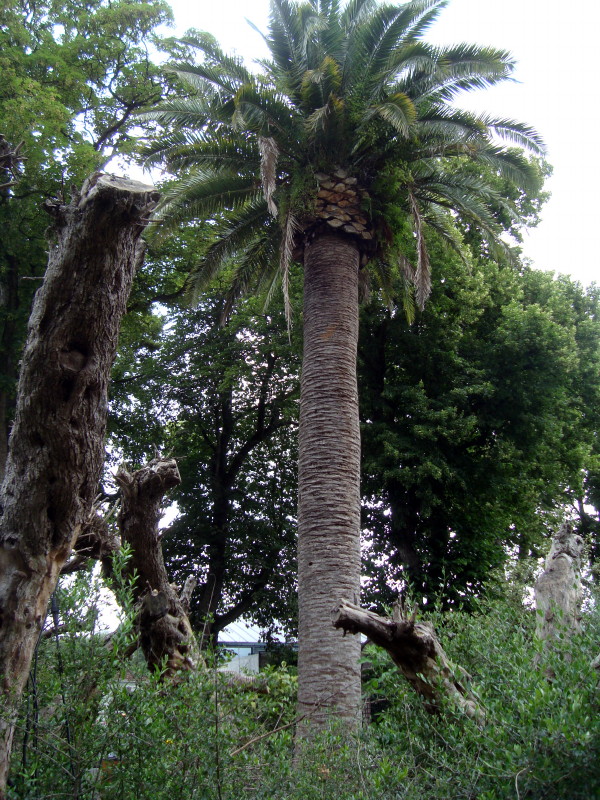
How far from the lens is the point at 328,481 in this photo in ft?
29.4

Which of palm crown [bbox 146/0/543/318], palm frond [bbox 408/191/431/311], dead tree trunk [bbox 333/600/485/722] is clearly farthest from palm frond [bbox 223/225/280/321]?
dead tree trunk [bbox 333/600/485/722]

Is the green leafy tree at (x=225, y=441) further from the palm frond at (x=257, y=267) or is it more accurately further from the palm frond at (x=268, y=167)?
the palm frond at (x=268, y=167)

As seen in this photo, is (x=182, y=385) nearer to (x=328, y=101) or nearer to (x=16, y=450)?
(x=328, y=101)

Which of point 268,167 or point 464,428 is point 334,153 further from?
point 464,428

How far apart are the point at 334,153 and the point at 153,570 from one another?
7.51 m

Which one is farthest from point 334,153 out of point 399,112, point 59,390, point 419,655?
point 59,390

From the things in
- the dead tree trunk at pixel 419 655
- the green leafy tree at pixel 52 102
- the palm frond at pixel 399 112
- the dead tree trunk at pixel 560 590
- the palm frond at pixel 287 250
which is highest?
the green leafy tree at pixel 52 102

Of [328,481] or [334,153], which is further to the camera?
[334,153]

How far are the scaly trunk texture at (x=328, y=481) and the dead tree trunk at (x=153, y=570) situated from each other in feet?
5.72

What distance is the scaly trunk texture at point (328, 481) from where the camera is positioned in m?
7.75

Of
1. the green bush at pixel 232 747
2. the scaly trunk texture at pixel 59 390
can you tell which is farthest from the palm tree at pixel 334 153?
the scaly trunk texture at pixel 59 390

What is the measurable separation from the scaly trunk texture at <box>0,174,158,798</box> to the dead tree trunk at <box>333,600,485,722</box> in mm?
2366

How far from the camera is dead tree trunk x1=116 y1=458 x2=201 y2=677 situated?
18.6ft

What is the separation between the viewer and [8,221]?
1447cm
